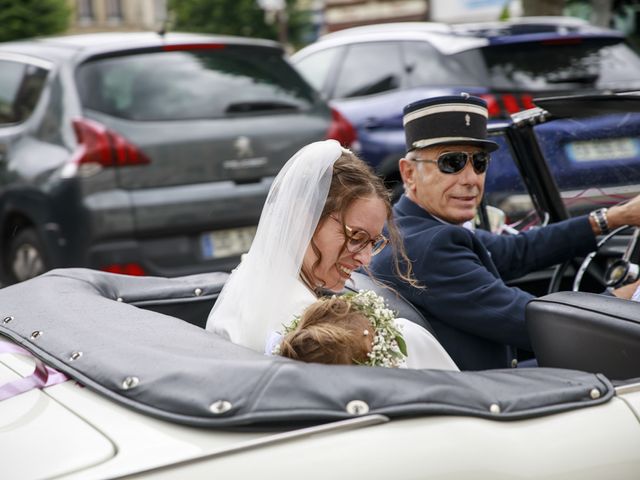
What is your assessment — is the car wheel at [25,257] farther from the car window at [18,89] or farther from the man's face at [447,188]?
the man's face at [447,188]

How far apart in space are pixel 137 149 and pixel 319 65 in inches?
134

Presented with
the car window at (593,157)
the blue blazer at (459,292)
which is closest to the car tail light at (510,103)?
the car window at (593,157)

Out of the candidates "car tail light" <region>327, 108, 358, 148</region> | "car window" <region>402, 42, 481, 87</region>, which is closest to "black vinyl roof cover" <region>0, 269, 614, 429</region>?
"car tail light" <region>327, 108, 358, 148</region>

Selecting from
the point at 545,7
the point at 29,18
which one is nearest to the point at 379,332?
the point at 545,7

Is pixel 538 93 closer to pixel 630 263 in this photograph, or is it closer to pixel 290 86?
pixel 290 86

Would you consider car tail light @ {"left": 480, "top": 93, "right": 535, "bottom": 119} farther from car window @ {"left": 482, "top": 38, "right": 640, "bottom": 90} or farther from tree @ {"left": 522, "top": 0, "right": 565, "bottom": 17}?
tree @ {"left": 522, "top": 0, "right": 565, "bottom": 17}

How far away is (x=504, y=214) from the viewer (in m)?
3.90

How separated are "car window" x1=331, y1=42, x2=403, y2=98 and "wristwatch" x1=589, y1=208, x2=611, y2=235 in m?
4.68

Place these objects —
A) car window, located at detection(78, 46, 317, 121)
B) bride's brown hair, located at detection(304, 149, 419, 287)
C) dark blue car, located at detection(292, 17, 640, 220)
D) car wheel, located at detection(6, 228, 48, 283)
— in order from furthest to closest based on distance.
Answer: dark blue car, located at detection(292, 17, 640, 220), car wheel, located at detection(6, 228, 48, 283), car window, located at detection(78, 46, 317, 121), bride's brown hair, located at detection(304, 149, 419, 287)

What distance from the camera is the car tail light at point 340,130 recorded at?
6449mm

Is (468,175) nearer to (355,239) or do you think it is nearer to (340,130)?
(355,239)

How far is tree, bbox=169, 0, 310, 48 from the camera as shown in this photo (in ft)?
130

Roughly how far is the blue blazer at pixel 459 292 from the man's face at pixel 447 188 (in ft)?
0.14

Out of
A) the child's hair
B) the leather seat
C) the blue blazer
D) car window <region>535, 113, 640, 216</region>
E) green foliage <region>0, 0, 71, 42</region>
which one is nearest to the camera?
the child's hair
